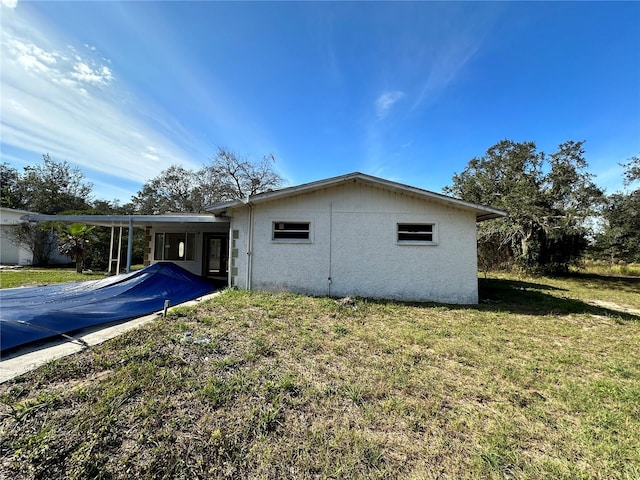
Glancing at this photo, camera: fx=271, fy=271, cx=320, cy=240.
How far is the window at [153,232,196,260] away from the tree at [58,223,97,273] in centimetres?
555

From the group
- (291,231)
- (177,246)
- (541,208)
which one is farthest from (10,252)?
(541,208)

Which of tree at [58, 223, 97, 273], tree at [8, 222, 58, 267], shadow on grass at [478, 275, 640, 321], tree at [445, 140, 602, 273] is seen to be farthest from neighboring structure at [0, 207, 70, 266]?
tree at [445, 140, 602, 273]

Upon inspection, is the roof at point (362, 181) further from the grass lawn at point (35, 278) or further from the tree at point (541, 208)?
the tree at point (541, 208)

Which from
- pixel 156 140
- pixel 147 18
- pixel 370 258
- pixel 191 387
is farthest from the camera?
pixel 156 140

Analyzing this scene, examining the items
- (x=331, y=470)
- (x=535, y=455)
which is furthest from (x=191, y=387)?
(x=535, y=455)

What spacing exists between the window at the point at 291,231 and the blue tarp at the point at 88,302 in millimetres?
2947

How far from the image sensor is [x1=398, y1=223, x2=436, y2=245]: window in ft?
27.6

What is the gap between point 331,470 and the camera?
1.99 meters

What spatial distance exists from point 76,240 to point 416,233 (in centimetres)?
1706

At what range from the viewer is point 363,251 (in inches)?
333

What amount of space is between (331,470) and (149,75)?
11.4 metres

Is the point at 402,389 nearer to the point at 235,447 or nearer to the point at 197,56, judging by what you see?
the point at 235,447

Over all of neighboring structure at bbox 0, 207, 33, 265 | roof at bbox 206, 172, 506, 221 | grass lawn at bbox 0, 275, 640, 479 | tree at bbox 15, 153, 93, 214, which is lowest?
grass lawn at bbox 0, 275, 640, 479

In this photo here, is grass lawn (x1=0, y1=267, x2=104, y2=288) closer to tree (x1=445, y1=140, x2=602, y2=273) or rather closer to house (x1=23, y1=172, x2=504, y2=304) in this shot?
house (x1=23, y1=172, x2=504, y2=304)
